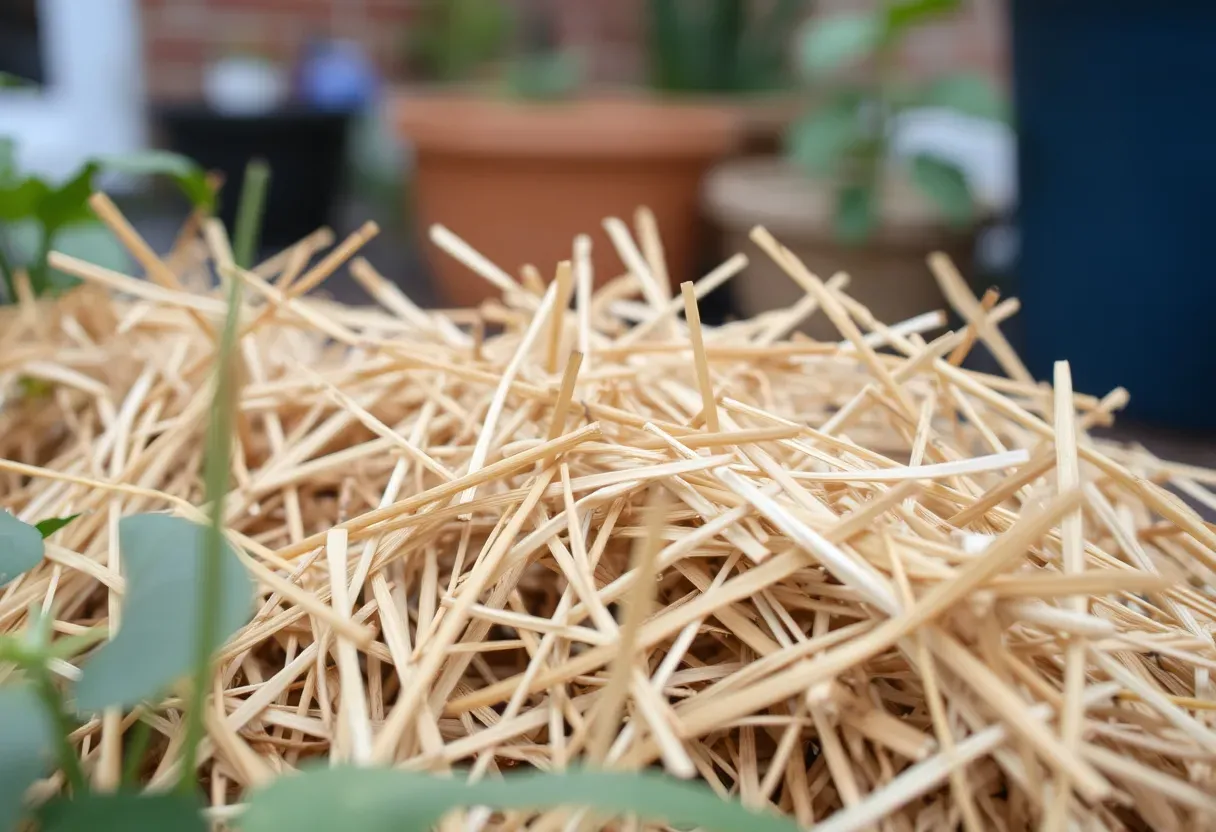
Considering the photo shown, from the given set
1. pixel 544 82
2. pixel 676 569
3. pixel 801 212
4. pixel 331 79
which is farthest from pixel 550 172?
pixel 676 569

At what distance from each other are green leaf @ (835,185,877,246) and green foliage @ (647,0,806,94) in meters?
0.55

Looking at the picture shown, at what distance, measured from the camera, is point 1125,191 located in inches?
32.9

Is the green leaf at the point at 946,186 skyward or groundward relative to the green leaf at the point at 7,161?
groundward

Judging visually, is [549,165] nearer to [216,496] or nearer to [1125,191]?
[1125,191]

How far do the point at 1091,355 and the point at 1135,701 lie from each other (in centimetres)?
68

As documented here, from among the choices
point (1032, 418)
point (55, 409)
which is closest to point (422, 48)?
point (55, 409)

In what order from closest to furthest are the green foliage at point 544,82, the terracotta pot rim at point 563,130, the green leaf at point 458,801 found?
the green leaf at point 458,801 < the terracotta pot rim at point 563,130 < the green foliage at point 544,82

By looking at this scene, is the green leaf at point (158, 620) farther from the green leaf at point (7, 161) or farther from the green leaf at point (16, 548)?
the green leaf at point (7, 161)

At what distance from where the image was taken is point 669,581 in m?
0.32

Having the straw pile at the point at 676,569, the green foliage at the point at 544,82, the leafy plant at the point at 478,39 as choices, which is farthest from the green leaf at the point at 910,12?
the leafy plant at the point at 478,39

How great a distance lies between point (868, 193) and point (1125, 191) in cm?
26

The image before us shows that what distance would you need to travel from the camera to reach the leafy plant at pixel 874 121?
0.98 meters

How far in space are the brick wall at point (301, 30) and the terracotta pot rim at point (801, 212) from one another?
58 cm

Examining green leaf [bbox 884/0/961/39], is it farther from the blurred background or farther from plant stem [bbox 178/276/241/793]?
plant stem [bbox 178/276/241/793]
